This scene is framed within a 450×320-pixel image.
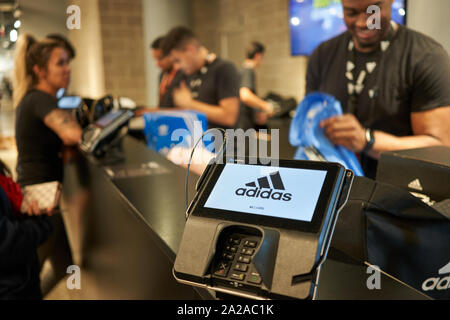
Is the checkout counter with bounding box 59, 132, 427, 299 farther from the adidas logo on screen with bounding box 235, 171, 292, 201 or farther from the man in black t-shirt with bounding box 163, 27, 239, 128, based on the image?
the man in black t-shirt with bounding box 163, 27, 239, 128

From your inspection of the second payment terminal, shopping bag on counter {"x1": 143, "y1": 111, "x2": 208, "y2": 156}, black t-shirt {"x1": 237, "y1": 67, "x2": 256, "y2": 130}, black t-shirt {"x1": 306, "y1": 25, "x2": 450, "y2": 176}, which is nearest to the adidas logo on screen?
the second payment terminal

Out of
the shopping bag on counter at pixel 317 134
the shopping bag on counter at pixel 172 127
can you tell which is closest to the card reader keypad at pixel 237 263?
the shopping bag on counter at pixel 317 134

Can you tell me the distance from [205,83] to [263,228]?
2202 millimetres

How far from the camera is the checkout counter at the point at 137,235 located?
30.3 inches

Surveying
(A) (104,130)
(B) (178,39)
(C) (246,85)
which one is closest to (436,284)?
(A) (104,130)

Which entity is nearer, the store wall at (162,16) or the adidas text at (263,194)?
the adidas text at (263,194)

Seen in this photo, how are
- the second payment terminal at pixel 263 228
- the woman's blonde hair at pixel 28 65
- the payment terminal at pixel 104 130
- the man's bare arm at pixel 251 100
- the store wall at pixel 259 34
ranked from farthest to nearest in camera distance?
1. the store wall at pixel 259 34
2. the man's bare arm at pixel 251 100
3. the woman's blonde hair at pixel 28 65
4. the payment terminal at pixel 104 130
5. the second payment terminal at pixel 263 228

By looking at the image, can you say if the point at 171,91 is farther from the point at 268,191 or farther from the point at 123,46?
the point at 123,46

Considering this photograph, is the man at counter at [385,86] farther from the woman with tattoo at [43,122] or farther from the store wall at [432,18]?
the woman with tattoo at [43,122]

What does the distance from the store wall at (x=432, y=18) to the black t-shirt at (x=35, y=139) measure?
160 centimetres

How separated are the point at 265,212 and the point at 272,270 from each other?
90mm

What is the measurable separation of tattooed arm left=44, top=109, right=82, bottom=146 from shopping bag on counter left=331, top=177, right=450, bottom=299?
162 centimetres

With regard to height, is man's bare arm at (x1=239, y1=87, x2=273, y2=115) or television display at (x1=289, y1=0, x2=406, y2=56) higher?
television display at (x1=289, y1=0, x2=406, y2=56)

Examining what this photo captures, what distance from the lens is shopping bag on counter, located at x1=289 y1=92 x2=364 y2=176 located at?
51.3 inches
